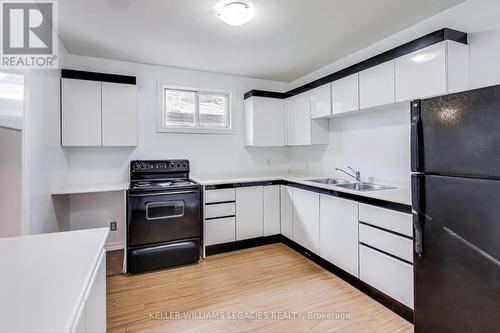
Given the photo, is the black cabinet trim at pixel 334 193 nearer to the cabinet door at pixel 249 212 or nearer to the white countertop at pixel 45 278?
the cabinet door at pixel 249 212

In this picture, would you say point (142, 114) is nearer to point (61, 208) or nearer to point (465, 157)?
point (61, 208)

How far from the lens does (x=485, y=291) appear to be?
1.26m

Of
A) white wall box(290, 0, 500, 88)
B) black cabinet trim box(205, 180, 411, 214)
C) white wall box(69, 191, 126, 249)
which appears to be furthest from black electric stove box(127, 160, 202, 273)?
white wall box(290, 0, 500, 88)

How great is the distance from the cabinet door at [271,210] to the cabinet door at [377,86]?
61.0 inches

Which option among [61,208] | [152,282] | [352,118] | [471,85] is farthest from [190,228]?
[471,85]

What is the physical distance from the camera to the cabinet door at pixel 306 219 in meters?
2.81

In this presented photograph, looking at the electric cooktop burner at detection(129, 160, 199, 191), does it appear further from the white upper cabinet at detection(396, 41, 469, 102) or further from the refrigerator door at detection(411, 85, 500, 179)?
the white upper cabinet at detection(396, 41, 469, 102)

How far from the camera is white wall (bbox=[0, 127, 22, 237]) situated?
63.3 inches

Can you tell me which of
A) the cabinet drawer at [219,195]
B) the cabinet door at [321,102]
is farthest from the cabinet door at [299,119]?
the cabinet drawer at [219,195]

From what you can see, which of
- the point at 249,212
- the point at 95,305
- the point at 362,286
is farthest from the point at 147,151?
the point at 362,286

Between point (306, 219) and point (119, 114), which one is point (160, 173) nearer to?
point (119, 114)

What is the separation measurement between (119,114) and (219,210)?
1693 millimetres

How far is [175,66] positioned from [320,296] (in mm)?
3287

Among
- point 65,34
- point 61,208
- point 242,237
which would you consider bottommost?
point 242,237
